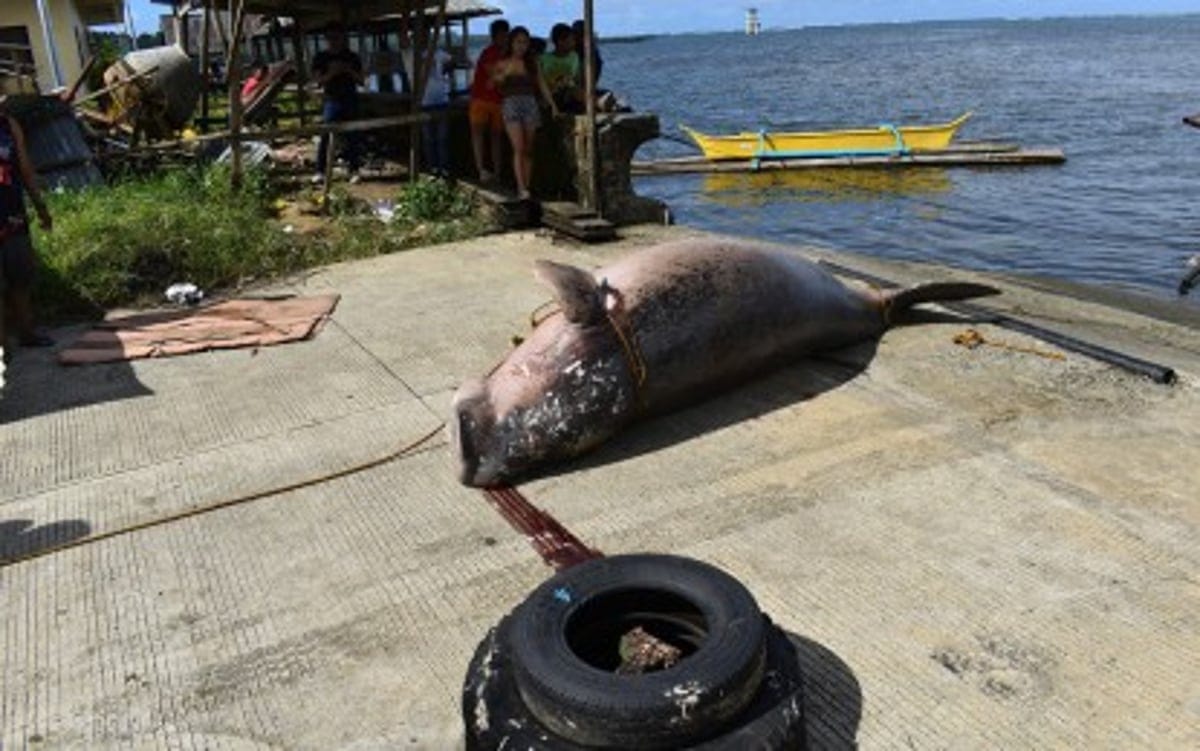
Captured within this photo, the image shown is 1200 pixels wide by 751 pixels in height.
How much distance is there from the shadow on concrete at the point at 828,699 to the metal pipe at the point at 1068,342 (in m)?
3.60

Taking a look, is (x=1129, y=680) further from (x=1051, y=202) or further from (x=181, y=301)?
(x=1051, y=202)

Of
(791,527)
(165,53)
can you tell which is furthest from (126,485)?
(165,53)

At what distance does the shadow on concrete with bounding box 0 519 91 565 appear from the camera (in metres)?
4.56

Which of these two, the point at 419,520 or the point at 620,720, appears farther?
the point at 419,520

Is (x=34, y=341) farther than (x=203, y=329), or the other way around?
(x=203, y=329)

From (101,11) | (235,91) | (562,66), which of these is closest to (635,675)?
(235,91)

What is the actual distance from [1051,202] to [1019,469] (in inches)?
784

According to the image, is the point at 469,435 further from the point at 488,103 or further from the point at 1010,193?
the point at 1010,193

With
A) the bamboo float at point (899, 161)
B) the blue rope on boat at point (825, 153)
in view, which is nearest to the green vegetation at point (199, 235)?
the bamboo float at point (899, 161)

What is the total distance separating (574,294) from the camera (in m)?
5.14

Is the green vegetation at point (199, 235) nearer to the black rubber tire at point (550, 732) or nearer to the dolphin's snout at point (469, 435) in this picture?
the dolphin's snout at point (469, 435)

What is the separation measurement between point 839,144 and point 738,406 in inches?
873

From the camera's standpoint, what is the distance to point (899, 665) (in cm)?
350

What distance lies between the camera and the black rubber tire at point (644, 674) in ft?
9.15
